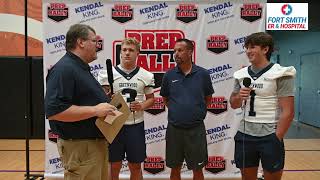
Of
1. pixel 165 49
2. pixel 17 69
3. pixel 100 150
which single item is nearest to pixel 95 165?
pixel 100 150

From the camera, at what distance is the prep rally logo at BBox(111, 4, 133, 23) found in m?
4.41

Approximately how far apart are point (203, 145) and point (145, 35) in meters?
1.59

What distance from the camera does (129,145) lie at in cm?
354

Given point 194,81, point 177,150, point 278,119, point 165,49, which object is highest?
point 165,49

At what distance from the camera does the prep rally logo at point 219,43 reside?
4.43m

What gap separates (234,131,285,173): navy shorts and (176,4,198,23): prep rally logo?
6.32ft

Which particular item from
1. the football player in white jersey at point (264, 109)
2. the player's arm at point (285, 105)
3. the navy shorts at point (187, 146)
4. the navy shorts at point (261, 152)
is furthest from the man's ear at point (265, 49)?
the navy shorts at point (187, 146)

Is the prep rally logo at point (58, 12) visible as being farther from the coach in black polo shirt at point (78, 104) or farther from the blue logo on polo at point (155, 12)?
the coach in black polo shirt at point (78, 104)

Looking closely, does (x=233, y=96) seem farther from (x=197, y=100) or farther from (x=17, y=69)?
(x=17, y=69)

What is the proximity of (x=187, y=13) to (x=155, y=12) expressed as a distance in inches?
15.2

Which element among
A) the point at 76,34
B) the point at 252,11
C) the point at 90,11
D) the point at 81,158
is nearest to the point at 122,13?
the point at 90,11

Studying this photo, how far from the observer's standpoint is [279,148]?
2814 millimetres

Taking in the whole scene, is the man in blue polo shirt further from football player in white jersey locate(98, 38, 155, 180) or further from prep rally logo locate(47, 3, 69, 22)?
prep rally logo locate(47, 3, 69, 22)

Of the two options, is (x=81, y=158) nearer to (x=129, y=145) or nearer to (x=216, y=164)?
(x=129, y=145)
